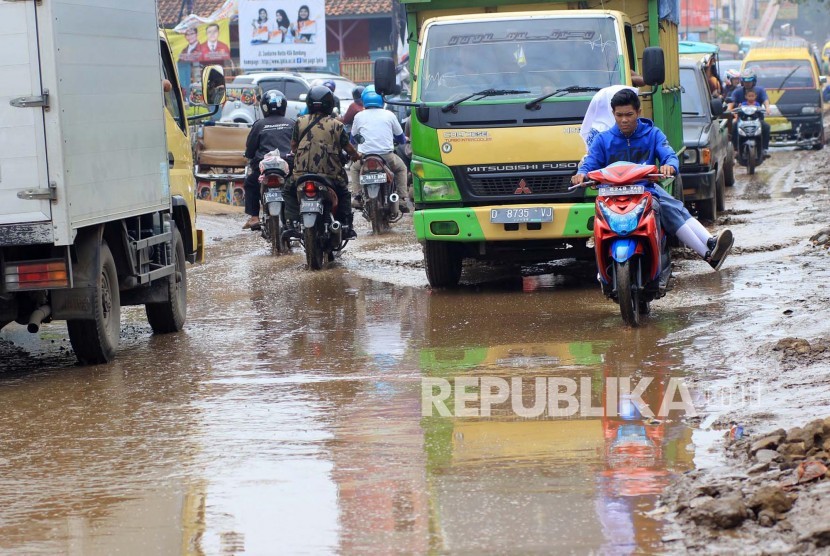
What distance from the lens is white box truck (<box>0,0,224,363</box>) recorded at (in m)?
7.56

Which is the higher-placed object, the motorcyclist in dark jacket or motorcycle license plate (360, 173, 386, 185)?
the motorcyclist in dark jacket

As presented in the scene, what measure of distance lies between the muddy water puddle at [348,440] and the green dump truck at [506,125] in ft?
3.42

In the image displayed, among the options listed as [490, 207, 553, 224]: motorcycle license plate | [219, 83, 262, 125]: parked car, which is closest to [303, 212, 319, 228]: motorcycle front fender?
[490, 207, 553, 224]: motorcycle license plate

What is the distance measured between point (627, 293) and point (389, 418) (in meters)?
2.80

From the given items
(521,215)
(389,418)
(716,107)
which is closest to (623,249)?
(521,215)

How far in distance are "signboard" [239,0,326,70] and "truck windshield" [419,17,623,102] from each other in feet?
→ 89.3

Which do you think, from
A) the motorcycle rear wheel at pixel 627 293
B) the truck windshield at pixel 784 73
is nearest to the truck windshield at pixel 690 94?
the motorcycle rear wheel at pixel 627 293

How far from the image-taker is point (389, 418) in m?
6.43

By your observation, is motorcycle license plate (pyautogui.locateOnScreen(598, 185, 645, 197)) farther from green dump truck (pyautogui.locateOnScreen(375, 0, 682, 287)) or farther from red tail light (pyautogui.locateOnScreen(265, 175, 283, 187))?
red tail light (pyautogui.locateOnScreen(265, 175, 283, 187))

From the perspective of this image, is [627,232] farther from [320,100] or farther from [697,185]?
[697,185]

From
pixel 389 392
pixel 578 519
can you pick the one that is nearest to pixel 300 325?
pixel 389 392

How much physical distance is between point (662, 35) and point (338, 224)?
3.78m

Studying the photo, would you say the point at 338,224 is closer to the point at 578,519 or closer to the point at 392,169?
the point at 392,169

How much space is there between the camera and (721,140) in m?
18.5
